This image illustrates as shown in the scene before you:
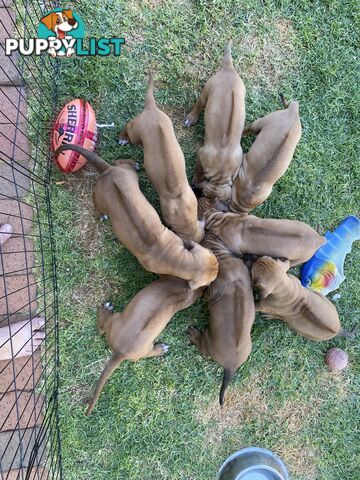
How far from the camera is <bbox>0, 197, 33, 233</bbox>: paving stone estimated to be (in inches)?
159

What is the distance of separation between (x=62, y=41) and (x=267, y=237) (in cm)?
231

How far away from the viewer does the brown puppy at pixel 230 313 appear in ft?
11.6

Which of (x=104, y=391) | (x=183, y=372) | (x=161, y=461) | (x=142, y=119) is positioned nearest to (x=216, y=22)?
(x=142, y=119)

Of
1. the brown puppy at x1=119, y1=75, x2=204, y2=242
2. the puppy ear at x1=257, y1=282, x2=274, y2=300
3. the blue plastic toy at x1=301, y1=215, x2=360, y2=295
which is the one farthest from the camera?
the blue plastic toy at x1=301, y1=215, x2=360, y2=295

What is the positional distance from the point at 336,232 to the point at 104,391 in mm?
2526

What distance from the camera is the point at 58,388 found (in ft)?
13.7

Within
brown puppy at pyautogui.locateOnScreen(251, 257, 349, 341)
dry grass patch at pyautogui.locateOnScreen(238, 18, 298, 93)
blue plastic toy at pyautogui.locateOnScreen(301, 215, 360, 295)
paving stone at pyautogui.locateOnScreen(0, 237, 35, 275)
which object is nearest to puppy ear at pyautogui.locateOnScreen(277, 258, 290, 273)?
brown puppy at pyautogui.locateOnScreen(251, 257, 349, 341)

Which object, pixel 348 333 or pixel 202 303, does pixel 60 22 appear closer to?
pixel 202 303

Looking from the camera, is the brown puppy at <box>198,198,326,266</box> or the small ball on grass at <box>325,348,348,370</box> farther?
the small ball on grass at <box>325,348,348,370</box>

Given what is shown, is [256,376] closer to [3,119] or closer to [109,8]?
[3,119]

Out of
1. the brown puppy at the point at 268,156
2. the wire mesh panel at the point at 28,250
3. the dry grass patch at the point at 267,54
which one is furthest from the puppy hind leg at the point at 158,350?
the dry grass patch at the point at 267,54

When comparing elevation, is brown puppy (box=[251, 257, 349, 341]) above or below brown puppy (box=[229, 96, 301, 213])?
below

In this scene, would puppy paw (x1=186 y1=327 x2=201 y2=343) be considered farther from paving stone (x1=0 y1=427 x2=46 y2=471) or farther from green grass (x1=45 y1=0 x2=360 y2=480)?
paving stone (x1=0 y1=427 x2=46 y2=471)

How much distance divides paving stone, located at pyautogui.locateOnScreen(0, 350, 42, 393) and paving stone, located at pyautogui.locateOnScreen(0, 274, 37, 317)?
397mm
